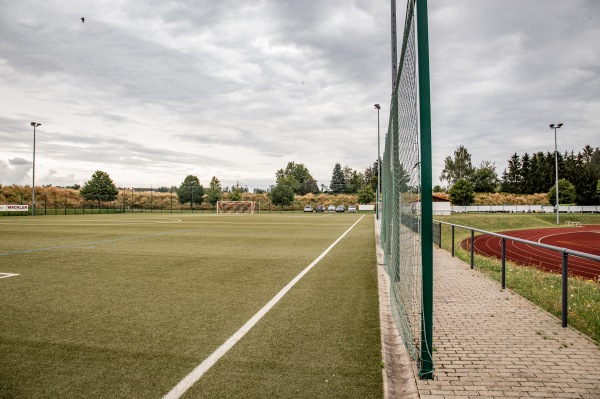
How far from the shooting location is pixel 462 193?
7181 centimetres

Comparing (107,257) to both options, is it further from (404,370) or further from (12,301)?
(404,370)

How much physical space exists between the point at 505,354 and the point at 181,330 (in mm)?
3398

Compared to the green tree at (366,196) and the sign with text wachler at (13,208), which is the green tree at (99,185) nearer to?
the sign with text wachler at (13,208)

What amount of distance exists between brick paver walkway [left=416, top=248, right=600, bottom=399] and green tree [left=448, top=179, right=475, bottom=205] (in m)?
72.1

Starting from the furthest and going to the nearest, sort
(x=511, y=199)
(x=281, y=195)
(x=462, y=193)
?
(x=511, y=199), (x=462, y=193), (x=281, y=195)

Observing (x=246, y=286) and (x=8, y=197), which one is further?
(x=8, y=197)

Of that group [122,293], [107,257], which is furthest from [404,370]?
[107,257]

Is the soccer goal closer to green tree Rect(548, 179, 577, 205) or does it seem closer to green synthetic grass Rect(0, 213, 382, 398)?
green synthetic grass Rect(0, 213, 382, 398)

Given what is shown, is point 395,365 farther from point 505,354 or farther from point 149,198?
point 149,198

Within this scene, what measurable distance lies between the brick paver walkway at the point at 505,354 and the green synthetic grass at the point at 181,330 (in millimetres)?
680

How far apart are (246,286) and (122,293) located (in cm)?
200

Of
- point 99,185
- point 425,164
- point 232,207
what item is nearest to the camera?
point 425,164

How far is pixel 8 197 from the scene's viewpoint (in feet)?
189

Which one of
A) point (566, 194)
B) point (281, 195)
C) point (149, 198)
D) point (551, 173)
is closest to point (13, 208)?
point (149, 198)
